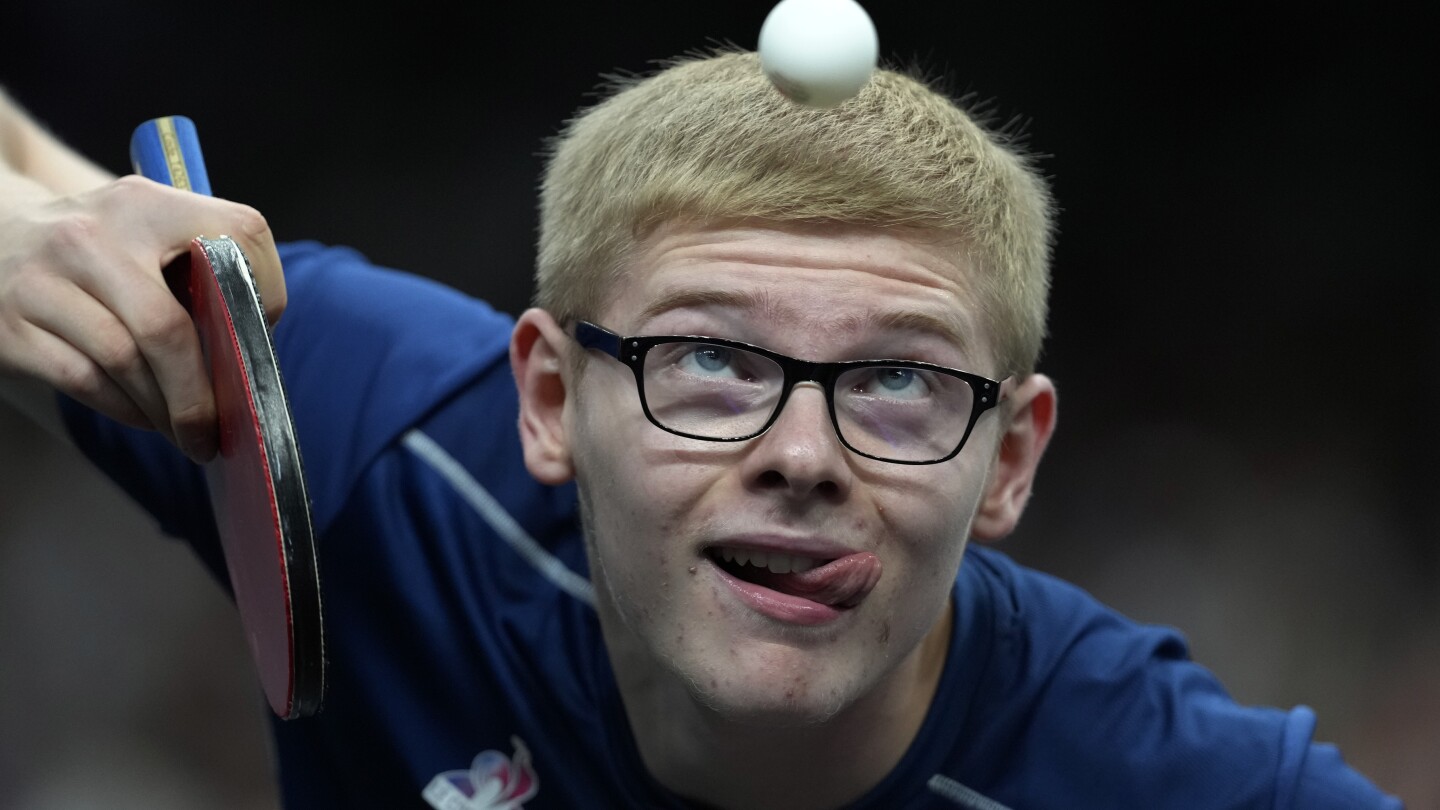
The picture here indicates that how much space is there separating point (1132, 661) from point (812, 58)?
1383mm

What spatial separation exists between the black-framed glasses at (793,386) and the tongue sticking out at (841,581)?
0.54ft

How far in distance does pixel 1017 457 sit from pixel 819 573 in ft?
2.04

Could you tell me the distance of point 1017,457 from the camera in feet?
9.21

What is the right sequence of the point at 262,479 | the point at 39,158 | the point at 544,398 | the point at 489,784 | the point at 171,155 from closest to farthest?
the point at 262,479 → the point at 171,155 → the point at 544,398 → the point at 489,784 → the point at 39,158

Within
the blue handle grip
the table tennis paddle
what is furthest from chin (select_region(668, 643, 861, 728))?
the blue handle grip

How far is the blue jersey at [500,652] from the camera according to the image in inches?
110

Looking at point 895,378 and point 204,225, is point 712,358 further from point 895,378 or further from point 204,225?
point 204,225

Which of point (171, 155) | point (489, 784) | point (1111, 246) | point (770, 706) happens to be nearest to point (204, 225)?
point (171, 155)

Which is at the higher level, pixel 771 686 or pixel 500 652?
pixel 771 686

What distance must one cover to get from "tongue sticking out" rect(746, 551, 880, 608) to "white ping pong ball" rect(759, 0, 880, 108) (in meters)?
0.70

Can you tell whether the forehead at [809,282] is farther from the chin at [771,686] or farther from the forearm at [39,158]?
the forearm at [39,158]

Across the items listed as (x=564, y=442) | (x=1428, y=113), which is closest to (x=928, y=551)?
(x=564, y=442)

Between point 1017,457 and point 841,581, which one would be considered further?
point 1017,457

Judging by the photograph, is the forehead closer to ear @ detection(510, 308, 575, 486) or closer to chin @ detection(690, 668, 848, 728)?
ear @ detection(510, 308, 575, 486)
